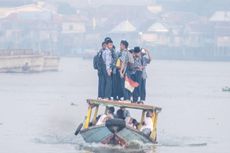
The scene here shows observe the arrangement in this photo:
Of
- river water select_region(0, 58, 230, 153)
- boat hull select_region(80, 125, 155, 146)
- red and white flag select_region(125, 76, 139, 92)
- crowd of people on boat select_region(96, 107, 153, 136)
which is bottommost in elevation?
river water select_region(0, 58, 230, 153)

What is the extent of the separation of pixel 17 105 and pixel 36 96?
12504 millimetres

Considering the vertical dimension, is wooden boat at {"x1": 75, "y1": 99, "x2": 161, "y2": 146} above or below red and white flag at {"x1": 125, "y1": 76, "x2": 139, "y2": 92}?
below

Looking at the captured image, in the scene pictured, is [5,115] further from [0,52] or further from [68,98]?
[0,52]

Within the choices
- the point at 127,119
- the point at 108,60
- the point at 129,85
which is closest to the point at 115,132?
the point at 127,119

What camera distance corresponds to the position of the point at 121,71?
1628 inches

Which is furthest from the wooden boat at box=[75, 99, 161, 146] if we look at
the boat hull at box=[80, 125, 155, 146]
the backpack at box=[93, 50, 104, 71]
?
the backpack at box=[93, 50, 104, 71]

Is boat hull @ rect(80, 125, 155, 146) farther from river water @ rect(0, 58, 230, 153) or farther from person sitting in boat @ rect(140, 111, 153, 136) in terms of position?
person sitting in boat @ rect(140, 111, 153, 136)

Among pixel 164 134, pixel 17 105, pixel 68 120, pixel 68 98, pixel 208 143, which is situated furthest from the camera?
pixel 68 98

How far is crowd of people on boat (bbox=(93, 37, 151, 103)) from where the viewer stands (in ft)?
135

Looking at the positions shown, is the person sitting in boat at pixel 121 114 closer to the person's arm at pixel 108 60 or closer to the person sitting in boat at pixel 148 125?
the person sitting in boat at pixel 148 125

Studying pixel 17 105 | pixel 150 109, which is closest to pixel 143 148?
pixel 150 109

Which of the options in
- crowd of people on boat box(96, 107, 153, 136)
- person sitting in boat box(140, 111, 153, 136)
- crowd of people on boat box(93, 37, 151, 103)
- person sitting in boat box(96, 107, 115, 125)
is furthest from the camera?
crowd of people on boat box(93, 37, 151, 103)

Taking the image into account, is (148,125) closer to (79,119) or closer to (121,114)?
(121,114)

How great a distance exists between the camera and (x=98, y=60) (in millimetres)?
41531
